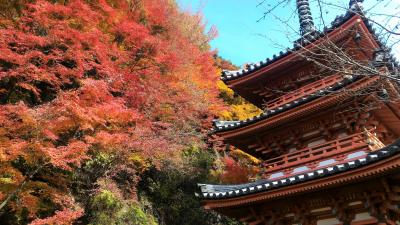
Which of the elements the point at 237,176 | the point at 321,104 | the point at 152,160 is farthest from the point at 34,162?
the point at 237,176

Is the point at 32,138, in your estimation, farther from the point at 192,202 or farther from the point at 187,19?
the point at 187,19

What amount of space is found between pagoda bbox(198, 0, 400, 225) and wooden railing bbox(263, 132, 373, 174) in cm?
2

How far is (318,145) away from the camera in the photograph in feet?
27.8

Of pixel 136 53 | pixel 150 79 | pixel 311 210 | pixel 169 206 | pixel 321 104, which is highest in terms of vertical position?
pixel 136 53

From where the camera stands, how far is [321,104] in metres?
7.93

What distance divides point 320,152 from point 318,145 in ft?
0.62

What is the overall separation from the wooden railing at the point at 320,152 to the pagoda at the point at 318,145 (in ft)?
0.07

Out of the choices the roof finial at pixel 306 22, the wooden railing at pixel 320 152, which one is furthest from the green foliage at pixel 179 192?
the roof finial at pixel 306 22

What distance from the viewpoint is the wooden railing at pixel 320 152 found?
7719mm

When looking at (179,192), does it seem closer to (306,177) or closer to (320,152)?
(320,152)

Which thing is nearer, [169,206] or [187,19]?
[169,206]

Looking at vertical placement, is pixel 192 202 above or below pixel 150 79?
below

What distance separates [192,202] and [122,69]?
6565 mm

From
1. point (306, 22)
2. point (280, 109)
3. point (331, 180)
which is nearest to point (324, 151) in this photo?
point (280, 109)
